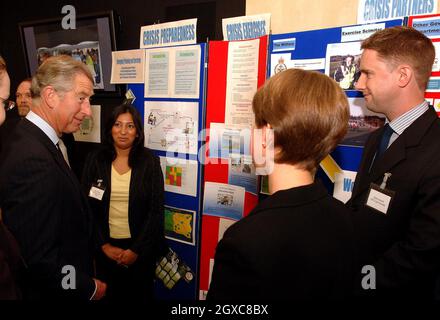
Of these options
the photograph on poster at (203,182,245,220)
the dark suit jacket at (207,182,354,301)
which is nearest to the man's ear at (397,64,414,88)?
the dark suit jacket at (207,182,354,301)

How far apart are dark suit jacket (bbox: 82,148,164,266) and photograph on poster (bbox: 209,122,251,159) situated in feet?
1.62

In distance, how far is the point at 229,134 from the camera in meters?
2.52

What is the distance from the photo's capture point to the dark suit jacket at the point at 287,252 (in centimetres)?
76

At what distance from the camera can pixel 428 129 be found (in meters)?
1.52

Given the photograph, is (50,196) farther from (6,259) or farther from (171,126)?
(171,126)

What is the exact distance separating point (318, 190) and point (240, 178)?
1.64 metres

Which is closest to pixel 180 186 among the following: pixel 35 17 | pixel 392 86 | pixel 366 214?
pixel 366 214

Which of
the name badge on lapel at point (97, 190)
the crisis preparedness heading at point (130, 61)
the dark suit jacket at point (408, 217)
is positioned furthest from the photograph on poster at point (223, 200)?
the crisis preparedness heading at point (130, 61)

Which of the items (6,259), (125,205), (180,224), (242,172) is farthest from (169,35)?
(6,259)

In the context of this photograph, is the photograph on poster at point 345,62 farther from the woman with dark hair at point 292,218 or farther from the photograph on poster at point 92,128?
the photograph on poster at point 92,128

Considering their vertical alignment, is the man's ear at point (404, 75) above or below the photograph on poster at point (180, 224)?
above

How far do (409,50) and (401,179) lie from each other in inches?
23.3

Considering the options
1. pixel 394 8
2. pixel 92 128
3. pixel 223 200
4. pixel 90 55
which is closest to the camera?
pixel 394 8

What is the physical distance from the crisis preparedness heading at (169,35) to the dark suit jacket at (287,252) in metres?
2.18
